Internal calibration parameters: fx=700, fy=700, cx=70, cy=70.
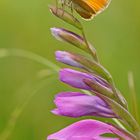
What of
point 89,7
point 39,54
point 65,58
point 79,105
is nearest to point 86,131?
point 79,105

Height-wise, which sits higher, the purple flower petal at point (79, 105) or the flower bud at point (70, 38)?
the flower bud at point (70, 38)

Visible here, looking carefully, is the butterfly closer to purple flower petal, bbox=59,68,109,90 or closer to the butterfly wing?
the butterfly wing

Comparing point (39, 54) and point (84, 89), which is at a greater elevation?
point (39, 54)

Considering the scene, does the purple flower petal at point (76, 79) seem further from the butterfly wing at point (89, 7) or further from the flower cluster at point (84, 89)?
the butterfly wing at point (89, 7)

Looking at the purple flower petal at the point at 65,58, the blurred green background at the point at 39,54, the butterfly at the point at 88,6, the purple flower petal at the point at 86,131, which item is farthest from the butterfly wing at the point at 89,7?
the blurred green background at the point at 39,54

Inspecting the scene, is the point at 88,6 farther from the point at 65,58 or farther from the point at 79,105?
the point at 79,105

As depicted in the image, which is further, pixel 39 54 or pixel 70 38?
pixel 39 54

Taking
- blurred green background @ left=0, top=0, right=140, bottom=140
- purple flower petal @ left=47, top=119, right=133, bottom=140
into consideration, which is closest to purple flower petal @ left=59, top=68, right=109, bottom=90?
purple flower petal @ left=47, top=119, right=133, bottom=140

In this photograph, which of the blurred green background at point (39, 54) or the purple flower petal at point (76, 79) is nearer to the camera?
the purple flower petal at point (76, 79)
